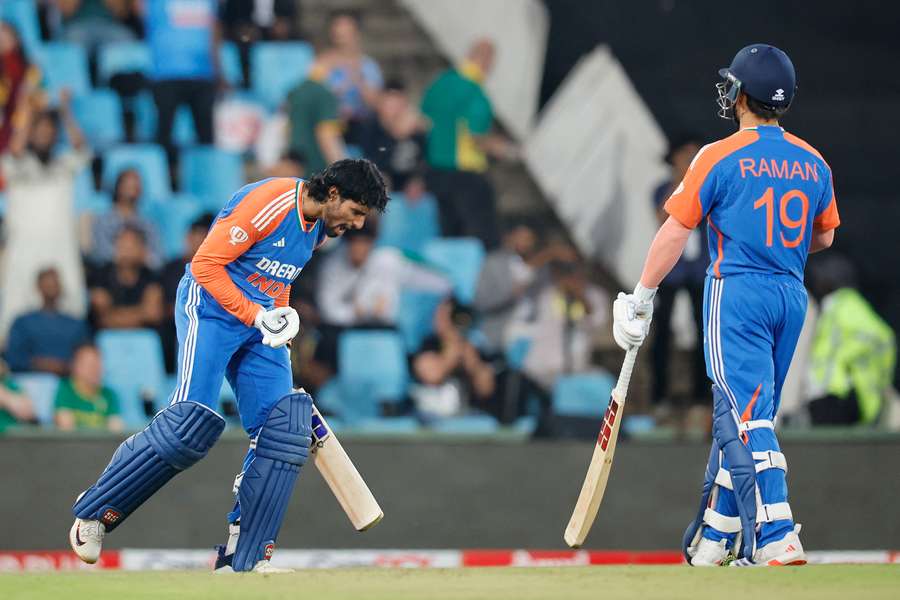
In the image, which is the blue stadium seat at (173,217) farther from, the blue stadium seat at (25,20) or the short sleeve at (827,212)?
the short sleeve at (827,212)

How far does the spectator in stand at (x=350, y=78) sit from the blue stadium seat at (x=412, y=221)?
491 mm

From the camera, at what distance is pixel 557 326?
7.99 m

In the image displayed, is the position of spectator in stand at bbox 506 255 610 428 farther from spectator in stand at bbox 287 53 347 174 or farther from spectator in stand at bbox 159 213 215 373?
spectator in stand at bbox 159 213 215 373

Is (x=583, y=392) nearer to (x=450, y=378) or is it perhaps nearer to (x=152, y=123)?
(x=450, y=378)

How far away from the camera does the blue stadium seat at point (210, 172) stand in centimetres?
870

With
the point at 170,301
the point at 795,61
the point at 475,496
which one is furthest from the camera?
the point at 795,61

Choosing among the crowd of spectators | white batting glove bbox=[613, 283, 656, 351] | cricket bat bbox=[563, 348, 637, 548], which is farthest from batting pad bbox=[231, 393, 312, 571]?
the crowd of spectators

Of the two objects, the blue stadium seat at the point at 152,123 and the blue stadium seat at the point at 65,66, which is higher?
the blue stadium seat at the point at 65,66

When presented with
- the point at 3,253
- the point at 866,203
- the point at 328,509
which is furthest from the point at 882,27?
the point at 3,253

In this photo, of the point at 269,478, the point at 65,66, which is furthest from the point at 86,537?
the point at 65,66

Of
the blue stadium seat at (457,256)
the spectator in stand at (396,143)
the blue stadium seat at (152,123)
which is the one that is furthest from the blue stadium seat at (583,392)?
the blue stadium seat at (152,123)

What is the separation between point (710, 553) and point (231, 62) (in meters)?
5.40

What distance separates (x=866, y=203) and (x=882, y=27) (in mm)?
1139

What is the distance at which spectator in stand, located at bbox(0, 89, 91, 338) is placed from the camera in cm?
808
